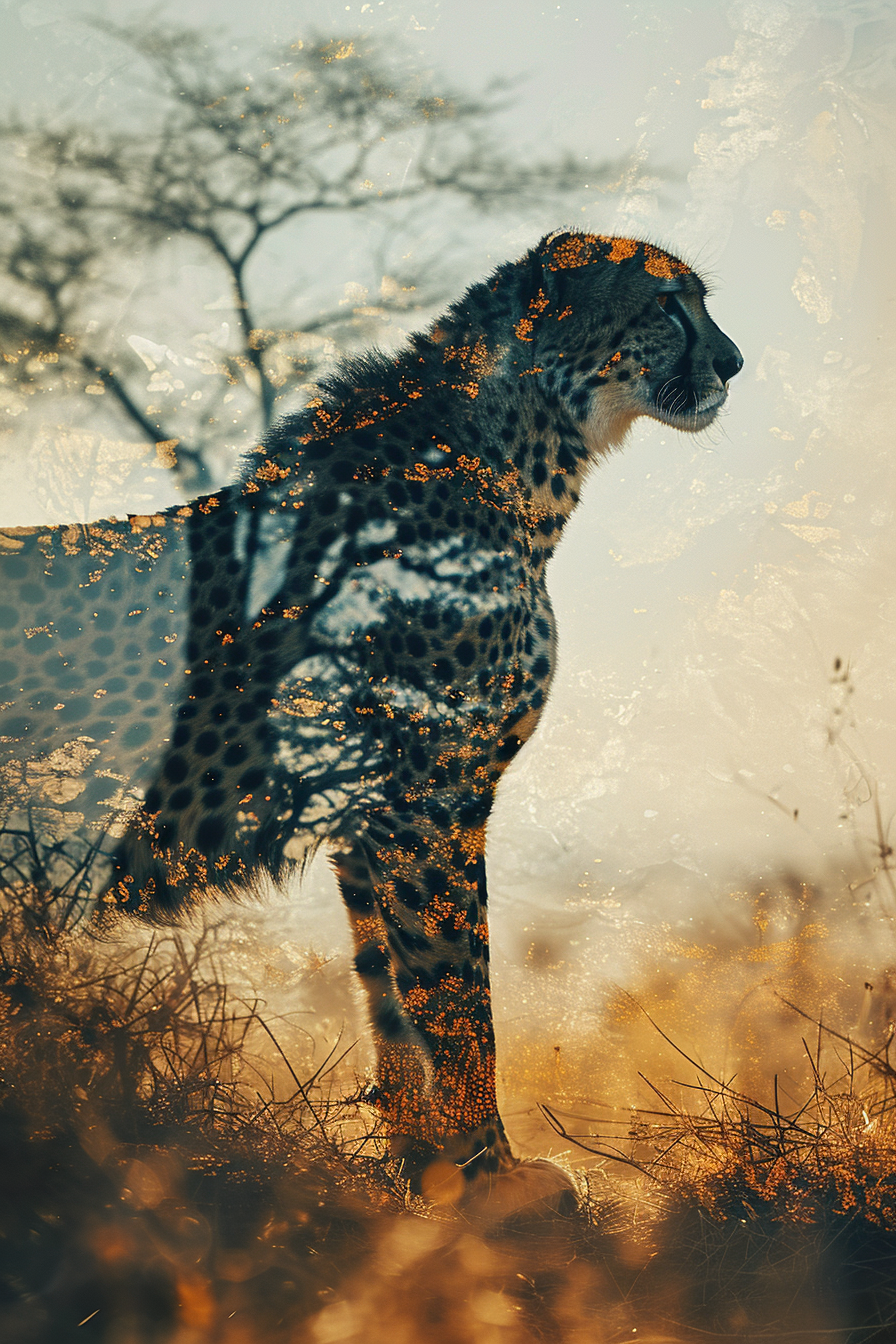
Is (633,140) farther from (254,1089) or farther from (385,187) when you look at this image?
(254,1089)

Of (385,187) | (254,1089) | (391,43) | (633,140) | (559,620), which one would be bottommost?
(254,1089)

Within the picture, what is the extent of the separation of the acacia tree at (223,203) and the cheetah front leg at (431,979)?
787 mm

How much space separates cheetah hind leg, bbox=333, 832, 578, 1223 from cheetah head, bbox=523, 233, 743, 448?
1.00m

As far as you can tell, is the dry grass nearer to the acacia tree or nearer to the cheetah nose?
the acacia tree

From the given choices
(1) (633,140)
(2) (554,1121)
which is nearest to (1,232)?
(1) (633,140)

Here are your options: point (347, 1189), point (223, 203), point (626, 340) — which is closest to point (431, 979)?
point (347, 1189)

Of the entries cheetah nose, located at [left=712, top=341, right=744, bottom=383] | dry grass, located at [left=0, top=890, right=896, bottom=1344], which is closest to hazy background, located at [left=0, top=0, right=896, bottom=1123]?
cheetah nose, located at [left=712, top=341, right=744, bottom=383]

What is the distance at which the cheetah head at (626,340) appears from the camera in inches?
65.9

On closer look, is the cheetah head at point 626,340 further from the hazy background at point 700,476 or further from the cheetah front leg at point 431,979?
the cheetah front leg at point 431,979

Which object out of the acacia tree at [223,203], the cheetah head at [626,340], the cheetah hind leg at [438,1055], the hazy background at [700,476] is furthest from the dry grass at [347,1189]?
the cheetah head at [626,340]

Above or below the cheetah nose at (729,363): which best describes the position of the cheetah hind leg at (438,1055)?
below

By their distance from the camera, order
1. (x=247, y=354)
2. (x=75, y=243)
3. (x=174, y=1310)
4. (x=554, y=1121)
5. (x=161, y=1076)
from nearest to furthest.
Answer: (x=174, y=1310)
(x=161, y=1076)
(x=554, y=1121)
(x=247, y=354)
(x=75, y=243)

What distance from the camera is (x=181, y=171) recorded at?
1670 millimetres

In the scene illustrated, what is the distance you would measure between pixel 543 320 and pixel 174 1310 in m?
1.74
